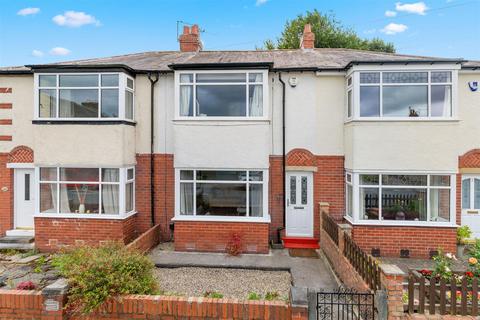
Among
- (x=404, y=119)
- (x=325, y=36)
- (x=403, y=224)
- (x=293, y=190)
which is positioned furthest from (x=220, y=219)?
(x=325, y=36)

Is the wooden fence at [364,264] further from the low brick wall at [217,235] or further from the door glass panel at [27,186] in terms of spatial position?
the door glass panel at [27,186]

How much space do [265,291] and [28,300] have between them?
14.0 ft

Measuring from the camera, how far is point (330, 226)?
8078 millimetres

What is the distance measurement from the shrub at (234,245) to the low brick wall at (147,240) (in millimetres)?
2358

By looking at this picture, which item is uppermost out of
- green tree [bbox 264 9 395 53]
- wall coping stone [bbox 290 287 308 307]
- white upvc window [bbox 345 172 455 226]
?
green tree [bbox 264 9 395 53]

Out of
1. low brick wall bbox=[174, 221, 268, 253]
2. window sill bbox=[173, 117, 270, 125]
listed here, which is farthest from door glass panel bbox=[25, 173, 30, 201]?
window sill bbox=[173, 117, 270, 125]

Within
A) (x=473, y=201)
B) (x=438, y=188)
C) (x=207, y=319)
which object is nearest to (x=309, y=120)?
(x=438, y=188)

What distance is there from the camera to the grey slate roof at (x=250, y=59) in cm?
985

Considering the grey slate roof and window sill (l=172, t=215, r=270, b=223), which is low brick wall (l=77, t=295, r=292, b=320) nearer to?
window sill (l=172, t=215, r=270, b=223)

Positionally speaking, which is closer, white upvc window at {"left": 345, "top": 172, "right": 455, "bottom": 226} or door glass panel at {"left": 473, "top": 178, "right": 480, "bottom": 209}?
white upvc window at {"left": 345, "top": 172, "right": 455, "bottom": 226}

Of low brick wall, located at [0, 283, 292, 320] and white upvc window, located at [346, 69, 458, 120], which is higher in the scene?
white upvc window, located at [346, 69, 458, 120]

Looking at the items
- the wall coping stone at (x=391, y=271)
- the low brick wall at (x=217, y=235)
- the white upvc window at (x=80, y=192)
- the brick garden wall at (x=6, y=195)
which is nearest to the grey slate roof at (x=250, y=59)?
the brick garden wall at (x=6, y=195)

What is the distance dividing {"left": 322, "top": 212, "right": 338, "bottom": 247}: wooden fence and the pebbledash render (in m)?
0.74

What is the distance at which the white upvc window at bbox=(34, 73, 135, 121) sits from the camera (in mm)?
8992
